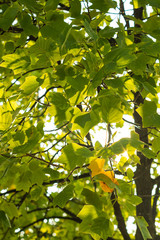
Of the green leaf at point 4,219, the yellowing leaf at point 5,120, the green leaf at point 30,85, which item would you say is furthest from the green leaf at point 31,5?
the green leaf at point 4,219

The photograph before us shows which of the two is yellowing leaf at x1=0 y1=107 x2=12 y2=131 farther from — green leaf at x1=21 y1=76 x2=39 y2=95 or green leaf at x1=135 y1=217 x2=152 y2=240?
green leaf at x1=135 y1=217 x2=152 y2=240

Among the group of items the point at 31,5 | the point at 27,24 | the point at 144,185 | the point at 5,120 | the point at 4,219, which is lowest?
the point at 144,185

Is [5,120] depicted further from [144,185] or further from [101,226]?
[144,185]

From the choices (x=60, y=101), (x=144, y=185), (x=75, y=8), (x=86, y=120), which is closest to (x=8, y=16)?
(x=75, y=8)

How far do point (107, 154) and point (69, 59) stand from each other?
552 mm

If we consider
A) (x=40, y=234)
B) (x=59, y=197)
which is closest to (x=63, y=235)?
(x=40, y=234)

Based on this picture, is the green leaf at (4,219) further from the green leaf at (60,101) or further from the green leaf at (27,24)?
the green leaf at (27,24)

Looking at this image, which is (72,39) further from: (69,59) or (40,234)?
(40,234)

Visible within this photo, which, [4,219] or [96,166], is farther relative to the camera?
[4,219]

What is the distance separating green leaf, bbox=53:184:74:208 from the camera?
4.01 feet

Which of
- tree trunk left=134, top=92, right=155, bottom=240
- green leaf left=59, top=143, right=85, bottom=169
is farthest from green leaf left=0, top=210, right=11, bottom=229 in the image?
tree trunk left=134, top=92, right=155, bottom=240

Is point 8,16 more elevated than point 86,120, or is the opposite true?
point 8,16

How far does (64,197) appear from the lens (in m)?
1.23

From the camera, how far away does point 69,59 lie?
1.33 m
